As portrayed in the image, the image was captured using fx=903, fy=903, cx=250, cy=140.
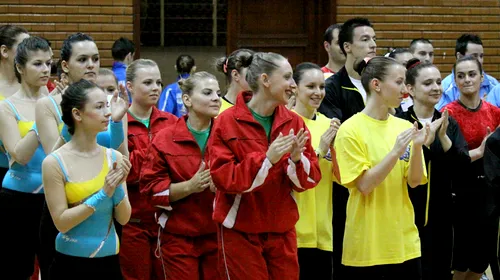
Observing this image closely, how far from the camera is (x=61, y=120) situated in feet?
18.6

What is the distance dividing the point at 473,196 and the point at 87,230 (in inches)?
142

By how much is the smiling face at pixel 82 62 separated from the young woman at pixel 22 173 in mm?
177

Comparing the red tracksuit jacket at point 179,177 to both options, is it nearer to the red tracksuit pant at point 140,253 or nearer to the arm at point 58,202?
the red tracksuit pant at point 140,253

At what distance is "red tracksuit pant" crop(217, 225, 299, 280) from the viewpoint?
5.13 m

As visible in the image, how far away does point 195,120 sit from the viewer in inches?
237

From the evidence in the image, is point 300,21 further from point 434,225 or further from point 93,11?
point 434,225

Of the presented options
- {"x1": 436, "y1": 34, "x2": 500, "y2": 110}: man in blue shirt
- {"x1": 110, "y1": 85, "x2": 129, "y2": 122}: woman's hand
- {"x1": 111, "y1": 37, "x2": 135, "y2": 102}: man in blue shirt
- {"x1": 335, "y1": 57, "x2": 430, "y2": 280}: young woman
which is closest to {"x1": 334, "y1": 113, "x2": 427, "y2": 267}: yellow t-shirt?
{"x1": 335, "y1": 57, "x2": 430, "y2": 280}: young woman

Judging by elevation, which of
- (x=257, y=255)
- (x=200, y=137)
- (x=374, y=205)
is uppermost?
(x=200, y=137)

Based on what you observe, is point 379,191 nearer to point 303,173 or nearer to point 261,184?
point 303,173

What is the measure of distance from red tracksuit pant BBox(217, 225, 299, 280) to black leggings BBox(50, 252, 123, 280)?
0.66 metres

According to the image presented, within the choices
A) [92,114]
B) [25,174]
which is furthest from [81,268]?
[25,174]

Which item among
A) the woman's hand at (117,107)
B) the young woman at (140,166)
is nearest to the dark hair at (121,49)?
the young woman at (140,166)

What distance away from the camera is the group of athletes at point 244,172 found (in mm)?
5074

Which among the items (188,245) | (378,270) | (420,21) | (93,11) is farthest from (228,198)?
(420,21)
